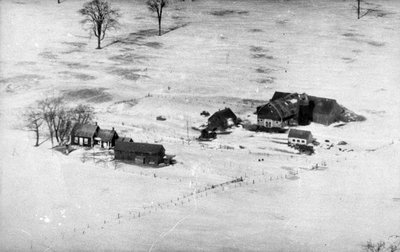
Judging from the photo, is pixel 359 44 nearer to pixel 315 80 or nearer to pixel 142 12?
pixel 315 80

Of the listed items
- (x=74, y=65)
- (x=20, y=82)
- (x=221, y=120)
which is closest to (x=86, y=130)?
(x=221, y=120)

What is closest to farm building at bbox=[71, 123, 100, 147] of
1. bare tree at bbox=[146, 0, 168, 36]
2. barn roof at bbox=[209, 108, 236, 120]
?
barn roof at bbox=[209, 108, 236, 120]

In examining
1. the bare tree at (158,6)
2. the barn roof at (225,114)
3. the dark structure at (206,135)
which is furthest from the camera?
the bare tree at (158,6)

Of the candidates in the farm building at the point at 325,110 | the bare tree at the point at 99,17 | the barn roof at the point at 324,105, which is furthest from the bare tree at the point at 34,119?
the bare tree at the point at 99,17

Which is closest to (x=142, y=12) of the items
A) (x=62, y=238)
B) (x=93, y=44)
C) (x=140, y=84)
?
(x=93, y=44)

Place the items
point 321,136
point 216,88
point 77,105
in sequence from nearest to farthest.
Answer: point 321,136
point 77,105
point 216,88

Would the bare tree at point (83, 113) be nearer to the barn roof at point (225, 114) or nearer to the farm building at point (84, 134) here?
the farm building at point (84, 134)
